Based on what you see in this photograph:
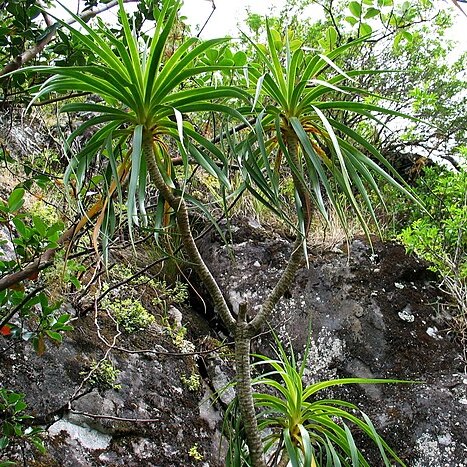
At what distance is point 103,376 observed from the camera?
1907mm

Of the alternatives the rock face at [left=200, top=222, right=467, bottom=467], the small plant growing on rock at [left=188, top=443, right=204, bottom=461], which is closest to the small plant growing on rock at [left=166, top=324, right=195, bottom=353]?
the rock face at [left=200, top=222, right=467, bottom=467]

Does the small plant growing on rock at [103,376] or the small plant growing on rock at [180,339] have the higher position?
the small plant growing on rock at [180,339]

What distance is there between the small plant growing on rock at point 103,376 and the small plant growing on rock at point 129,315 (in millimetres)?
311

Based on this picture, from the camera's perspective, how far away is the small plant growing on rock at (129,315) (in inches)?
89.1

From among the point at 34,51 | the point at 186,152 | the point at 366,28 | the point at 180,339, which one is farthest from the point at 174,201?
the point at 180,339

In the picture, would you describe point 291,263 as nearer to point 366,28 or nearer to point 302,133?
point 302,133

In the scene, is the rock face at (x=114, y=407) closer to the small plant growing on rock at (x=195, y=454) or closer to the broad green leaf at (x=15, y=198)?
the small plant growing on rock at (x=195, y=454)

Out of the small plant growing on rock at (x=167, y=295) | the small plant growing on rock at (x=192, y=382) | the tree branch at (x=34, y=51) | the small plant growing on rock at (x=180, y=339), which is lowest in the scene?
the small plant growing on rock at (x=192, y=382)

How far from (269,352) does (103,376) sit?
0.94m

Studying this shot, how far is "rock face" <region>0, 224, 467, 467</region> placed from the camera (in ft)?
5.77

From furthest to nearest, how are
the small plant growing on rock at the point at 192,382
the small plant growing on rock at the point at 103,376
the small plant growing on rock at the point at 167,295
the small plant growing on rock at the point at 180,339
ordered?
the small plant growing on rock at the point at 167,295 → the small plant growing on rock at the point at 180,339 → the small plant growing on rock at the point at 192,382 → the small plant growing on rock at the point at 103,376

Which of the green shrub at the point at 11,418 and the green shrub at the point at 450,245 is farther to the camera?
the green shrub at the point at 450,245

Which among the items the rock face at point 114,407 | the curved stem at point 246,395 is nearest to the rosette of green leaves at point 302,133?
the curved stem at point 246,395

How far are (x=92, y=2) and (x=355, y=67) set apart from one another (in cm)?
327
